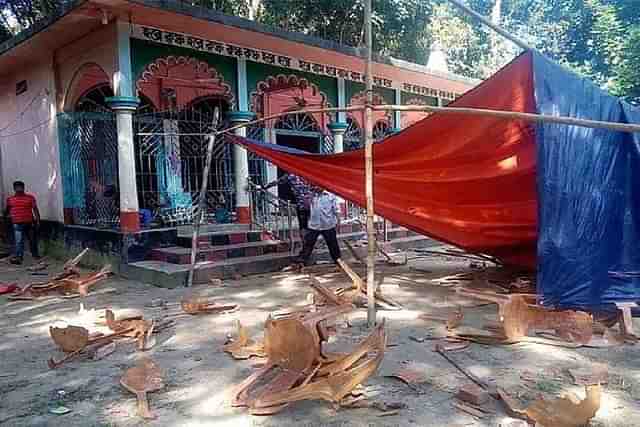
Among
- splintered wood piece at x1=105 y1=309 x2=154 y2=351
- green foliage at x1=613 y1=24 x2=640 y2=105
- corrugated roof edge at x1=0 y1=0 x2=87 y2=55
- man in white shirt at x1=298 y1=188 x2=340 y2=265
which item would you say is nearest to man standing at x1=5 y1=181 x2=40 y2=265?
corrugated roof edge at x1=0 y1=0 x2=87 y2=55

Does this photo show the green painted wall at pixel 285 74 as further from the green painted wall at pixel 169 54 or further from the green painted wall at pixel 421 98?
the green painted wall at pixel 421 98

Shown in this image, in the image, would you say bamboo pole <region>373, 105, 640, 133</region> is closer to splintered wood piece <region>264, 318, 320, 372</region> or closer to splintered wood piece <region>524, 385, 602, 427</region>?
splintered wood piece <region>524, 385, 602, 427</region>

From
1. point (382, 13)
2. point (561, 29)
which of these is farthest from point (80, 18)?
point (561, 29)

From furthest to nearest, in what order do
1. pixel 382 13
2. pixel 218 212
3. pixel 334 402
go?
pixel 382 13
pixel 218 212
pixel 334 402

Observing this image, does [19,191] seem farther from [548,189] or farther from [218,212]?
[548,189]

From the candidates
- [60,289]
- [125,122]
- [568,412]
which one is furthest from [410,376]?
[125,122]

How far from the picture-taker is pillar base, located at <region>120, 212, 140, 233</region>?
6039 millimetres

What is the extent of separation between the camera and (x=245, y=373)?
2.86 metres

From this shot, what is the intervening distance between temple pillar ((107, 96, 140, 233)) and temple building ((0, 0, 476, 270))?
0.01 m

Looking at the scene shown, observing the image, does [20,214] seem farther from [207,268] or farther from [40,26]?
[207,268]

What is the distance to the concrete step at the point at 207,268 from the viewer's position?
5336 mm

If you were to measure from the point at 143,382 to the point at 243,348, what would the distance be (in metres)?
0.68

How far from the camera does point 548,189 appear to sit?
376 cm

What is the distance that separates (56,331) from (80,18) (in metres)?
4.15
